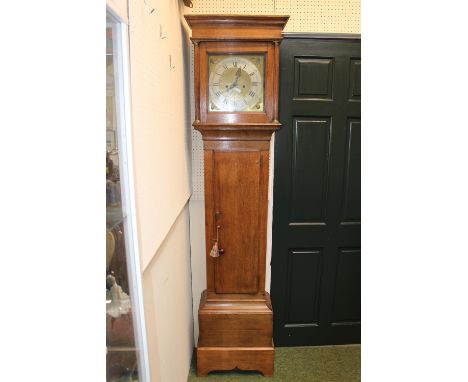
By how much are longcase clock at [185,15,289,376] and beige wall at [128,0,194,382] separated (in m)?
0.14

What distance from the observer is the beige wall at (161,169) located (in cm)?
95

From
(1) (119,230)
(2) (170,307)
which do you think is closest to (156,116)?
(1) (119,230)

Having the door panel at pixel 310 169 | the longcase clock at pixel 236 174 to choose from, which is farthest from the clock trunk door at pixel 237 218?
the door panel at pixel 310 169

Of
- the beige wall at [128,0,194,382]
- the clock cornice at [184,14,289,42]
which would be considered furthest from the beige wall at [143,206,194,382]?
the clock cornice at [184,14,289,42]

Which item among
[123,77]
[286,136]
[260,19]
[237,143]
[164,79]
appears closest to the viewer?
Result: [123,77]

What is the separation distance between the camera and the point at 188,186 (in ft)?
6.77

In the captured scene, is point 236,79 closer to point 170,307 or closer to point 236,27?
point 236,27

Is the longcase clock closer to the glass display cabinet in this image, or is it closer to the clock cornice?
the clock cornice

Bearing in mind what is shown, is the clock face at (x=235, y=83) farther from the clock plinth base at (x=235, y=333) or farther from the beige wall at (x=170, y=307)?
the clock plinth base at (x=235, y=333)

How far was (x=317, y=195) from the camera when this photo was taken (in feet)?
7.42
